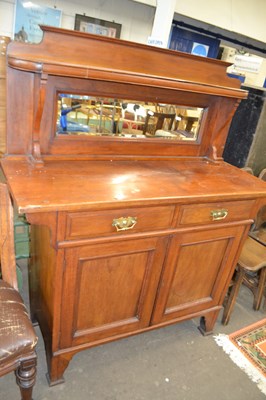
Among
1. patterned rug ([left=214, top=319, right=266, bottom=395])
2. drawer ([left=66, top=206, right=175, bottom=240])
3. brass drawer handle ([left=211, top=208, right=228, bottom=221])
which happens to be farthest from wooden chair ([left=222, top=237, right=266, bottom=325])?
drawer ([left=66, top=206, right=175, bottom=240])

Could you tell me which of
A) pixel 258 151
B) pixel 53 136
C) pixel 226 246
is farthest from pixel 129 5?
pixel 226 246

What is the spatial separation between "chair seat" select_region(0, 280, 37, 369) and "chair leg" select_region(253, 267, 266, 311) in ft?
5.14

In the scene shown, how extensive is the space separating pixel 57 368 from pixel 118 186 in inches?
37.8

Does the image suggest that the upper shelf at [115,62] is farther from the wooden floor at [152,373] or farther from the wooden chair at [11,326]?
the wooden floor at [152,373]

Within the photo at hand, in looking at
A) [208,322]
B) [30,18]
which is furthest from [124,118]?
[30,18]

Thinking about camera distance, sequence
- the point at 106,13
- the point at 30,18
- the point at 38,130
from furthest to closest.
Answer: the point at 106,13 < the point at 30,18 < the point at 38,130

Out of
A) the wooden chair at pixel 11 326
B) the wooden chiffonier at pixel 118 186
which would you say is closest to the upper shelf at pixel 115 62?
the wooden chiffonier at pixel 118 186

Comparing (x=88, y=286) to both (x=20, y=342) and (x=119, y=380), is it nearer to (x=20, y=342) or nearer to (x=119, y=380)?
(x=20, y=342)

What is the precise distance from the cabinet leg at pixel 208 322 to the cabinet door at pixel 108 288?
483 mm

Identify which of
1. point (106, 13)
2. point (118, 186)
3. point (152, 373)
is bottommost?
point (152, 373)

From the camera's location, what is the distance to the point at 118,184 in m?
1.31

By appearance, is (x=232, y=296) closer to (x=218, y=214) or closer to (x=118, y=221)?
(x=218, y=214)

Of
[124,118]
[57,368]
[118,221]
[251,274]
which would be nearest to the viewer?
[118,221]

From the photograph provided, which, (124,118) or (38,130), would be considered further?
(124,118)
